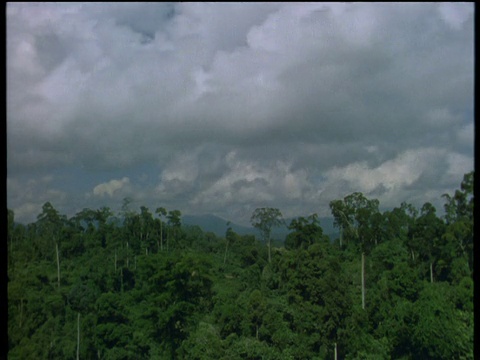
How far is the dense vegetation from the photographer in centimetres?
318

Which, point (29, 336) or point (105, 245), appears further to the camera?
point (105, 245)

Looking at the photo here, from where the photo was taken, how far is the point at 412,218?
3.22 metres

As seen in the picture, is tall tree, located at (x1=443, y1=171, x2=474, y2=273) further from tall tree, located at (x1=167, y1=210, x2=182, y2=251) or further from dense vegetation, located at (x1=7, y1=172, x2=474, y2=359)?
tall tree, located at (x1=167, y1=210, x2=182, y2=251)

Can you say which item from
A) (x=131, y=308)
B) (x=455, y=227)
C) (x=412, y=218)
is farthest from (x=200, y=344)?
(x=455, y=227)

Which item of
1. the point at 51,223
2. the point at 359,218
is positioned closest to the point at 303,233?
the point at 359,218

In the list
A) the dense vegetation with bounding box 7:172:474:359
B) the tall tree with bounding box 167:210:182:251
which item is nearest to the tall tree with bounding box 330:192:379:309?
the dense vegetation with bounding box 7:172:474:359

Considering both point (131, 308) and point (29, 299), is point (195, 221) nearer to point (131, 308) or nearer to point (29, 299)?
point (131, 308)

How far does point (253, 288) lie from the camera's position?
10.8ft

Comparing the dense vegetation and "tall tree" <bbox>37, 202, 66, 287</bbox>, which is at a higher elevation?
"tall tree" <bbox>37, 202, 66, 287</bbox>

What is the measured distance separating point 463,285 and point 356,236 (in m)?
0.76

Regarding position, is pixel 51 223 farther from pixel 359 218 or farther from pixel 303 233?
pixel 359 218

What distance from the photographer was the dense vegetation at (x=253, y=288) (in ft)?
10.4

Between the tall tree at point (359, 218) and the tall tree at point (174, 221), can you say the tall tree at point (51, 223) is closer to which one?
the tall tree at point (174, 221)

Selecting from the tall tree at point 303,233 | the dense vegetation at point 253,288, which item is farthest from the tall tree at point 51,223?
the tall tree at point 303,233
